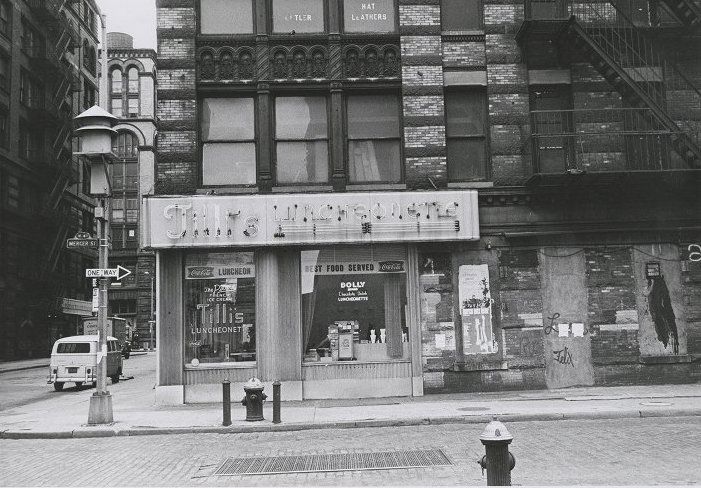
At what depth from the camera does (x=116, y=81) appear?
8569cm

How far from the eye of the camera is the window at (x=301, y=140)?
18.2m

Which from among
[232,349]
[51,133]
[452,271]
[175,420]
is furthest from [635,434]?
[51,133]

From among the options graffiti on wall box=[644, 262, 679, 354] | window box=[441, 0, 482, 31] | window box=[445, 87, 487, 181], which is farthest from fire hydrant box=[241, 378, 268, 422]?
window box=[441, 0, 482, 31]

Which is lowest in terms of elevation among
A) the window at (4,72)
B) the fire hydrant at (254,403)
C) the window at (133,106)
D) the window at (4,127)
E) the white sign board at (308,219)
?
the fire hydrant at (254,403)

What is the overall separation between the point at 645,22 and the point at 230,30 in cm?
1080

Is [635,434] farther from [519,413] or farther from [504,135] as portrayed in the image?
[504,135]

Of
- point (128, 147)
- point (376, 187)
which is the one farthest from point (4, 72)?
point (128, 147)

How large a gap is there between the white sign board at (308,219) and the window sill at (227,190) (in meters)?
0.53

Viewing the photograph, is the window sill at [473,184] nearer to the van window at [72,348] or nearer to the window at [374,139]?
the window at [374,139]

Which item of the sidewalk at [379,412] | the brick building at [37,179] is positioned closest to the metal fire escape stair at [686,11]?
the sidewalk at [379,412]

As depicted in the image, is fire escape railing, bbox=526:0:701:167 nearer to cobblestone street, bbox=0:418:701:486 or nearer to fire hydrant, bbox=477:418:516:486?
cobblestone street, bbox=0:418:701:486

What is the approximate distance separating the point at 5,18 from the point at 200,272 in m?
36.1

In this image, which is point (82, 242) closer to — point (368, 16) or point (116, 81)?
point (368, 16)

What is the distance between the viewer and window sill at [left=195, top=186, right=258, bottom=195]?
17.7 meters
